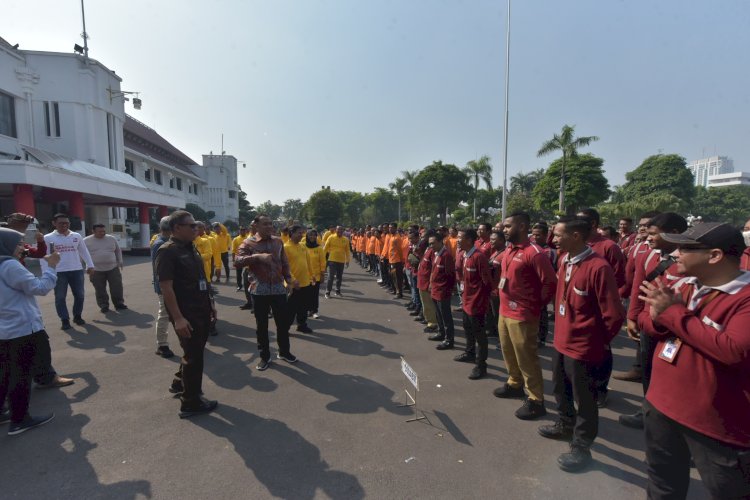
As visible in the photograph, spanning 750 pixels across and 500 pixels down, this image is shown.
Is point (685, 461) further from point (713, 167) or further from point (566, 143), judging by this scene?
point (713, 167)

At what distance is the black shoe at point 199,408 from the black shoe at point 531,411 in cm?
317

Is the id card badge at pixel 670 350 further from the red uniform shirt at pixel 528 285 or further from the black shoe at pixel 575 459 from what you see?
the red uniform shirt at pixel 528 285

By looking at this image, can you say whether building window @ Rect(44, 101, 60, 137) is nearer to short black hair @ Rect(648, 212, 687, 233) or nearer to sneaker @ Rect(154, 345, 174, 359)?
sneaker @ Rect(154, 345, 174, 359)

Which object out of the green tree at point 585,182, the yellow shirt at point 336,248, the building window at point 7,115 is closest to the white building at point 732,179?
the green tree at point 585,182

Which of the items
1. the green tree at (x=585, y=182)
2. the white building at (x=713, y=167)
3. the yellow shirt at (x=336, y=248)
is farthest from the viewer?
the white building at (x=713, y=167)

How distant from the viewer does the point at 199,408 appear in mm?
3785

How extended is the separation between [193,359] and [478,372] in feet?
10.9

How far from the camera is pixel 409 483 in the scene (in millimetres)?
2742

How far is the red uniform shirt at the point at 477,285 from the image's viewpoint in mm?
4641

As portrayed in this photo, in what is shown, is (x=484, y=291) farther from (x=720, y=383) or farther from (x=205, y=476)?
(x=205, y=476)

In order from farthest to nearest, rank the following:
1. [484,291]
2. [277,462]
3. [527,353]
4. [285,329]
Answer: [285,329]
[484,291]
[527,353]
[277,462]

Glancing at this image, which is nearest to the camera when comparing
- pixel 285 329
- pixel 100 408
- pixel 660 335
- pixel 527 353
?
pixel 660 335

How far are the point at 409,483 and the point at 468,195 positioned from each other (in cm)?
4726

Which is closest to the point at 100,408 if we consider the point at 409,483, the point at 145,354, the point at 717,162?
the point at 145,354
